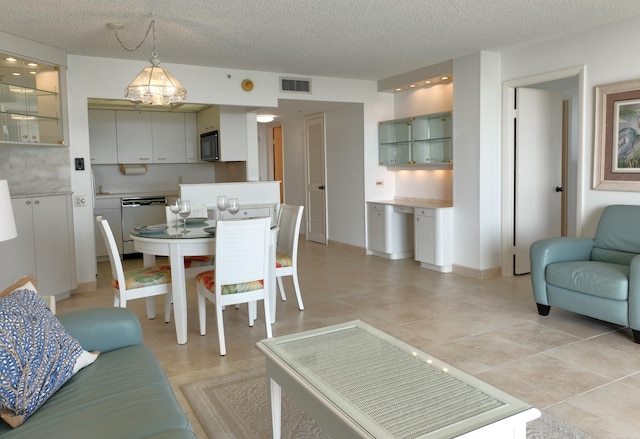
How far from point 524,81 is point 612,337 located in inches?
111

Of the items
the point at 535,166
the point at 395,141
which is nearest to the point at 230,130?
the point at 395,141

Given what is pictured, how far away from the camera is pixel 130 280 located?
3582 mm

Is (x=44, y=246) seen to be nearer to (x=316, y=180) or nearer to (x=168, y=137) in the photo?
(x=168, y=137)

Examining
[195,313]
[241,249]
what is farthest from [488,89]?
[195,313]

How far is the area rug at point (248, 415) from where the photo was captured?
2.29 metres

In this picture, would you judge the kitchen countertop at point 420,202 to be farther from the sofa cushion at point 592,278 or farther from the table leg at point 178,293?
the table leg at point 178,293

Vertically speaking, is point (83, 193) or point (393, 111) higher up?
point (393, 111)

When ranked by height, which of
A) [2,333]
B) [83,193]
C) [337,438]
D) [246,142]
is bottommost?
[337,438]

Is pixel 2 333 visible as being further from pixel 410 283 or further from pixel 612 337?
pixel 410 283

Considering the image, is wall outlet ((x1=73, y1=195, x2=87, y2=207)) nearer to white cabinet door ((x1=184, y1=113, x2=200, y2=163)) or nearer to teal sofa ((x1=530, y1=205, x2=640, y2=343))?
white cabinet door ((x1=184, y1=113, x2=200, y2=163))

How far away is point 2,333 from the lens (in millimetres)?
1649

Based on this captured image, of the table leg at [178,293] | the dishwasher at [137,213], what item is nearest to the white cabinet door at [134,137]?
the dishwasher at [137,213]

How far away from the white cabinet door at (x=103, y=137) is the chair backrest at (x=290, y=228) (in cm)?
368

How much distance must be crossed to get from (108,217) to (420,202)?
14.4 feet
